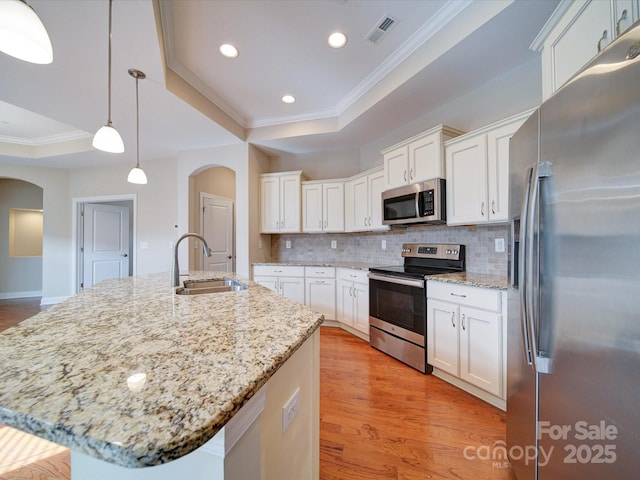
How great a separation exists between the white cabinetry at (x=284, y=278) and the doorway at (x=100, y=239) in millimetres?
2706

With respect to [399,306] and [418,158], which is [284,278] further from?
[418,158]

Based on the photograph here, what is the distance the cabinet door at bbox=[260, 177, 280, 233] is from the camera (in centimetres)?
408

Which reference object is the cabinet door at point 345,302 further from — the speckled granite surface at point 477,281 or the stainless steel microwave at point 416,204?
the speckled granite surface at point 477,281

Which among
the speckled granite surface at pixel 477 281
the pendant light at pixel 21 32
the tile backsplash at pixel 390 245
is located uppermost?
the pendant light at pixel 21 32

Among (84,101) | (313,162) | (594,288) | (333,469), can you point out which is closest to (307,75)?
(313,162)

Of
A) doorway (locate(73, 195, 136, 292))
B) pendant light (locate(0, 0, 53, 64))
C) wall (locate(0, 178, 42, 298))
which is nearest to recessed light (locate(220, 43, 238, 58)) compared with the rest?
pendant light (locate(0, 0, 53, 64))

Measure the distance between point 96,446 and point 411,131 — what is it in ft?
11.9

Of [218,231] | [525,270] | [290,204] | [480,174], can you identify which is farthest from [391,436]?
[218,231]

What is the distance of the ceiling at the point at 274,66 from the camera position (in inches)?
72.2

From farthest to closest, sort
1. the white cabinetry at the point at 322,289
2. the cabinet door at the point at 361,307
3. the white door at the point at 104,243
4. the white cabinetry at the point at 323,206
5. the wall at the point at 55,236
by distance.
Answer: the white door at the point at 104,243
the wall at the point at 55,236
the white cabinetry at the point at 323,206
the white cabinetry at the point at 322,289
the cabinet door at the point at 361,307

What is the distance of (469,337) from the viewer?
1.99 meters

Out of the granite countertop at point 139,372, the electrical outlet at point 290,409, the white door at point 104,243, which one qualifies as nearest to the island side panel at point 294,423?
the electrical outlet at point 290,409

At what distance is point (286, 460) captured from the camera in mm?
857

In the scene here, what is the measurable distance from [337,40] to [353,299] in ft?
8.93
